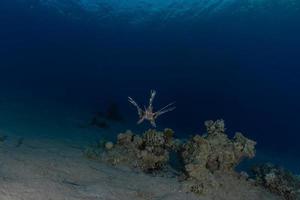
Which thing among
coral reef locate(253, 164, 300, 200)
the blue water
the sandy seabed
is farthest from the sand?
the blue water

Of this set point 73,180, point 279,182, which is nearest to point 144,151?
point 73,180

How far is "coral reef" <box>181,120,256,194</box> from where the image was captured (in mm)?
7633

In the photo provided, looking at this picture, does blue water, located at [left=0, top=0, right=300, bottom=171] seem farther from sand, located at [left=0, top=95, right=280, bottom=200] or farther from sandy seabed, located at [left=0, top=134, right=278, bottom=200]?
sandy seabed, located at [left=0, top=134, right=278, bottom=200]

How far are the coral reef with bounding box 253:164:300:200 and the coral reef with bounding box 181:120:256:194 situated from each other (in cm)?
58

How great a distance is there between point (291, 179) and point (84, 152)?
4955mm

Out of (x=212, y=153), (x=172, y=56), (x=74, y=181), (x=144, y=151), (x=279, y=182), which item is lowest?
(x=74, y=181)

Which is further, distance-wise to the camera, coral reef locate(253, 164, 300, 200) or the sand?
coral reef locate(253, 164, 300, 200)

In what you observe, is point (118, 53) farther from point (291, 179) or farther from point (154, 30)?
point (291, 179)

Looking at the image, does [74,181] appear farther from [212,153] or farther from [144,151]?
[212,153]

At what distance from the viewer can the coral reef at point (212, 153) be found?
7.63 m

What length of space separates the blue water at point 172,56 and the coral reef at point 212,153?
26759 mm

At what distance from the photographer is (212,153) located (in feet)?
27.1

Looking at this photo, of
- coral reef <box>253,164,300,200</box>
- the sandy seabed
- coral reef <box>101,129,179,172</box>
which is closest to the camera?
the sandy seabed

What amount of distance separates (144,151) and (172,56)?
141 feet
